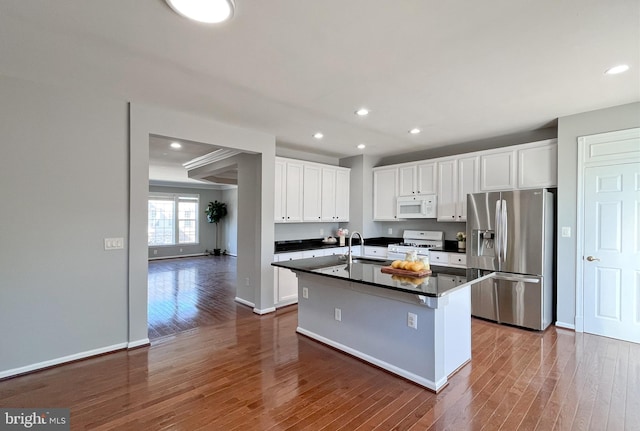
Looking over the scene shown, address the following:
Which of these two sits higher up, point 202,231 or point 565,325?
point 202,231

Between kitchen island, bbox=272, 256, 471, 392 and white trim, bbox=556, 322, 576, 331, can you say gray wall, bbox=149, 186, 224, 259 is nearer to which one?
kitchen island, bbox=272, 256, 471, 392

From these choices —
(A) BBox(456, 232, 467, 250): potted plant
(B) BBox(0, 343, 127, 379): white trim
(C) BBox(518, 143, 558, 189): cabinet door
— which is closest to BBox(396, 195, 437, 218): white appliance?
(A) BBox(456, 232, 467, 250): potted plant

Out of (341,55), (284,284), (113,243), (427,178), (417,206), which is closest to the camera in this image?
(341,55)

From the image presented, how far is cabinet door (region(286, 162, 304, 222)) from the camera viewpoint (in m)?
5.05

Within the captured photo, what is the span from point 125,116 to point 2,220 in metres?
1.42

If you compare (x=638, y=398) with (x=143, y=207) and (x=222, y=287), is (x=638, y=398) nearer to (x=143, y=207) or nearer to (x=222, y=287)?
(x=143, y=207)

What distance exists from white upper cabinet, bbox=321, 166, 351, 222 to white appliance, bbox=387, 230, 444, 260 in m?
1.16

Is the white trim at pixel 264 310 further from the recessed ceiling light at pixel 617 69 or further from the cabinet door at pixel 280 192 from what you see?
the recessed ceiling light at pixel 617 69

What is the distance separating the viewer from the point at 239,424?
2.06 metres

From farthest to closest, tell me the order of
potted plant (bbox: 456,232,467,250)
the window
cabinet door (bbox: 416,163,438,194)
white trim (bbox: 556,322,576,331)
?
the window, cabinet door (bbox: 416,163,438,194), potted plant (bbox: 456,232,467,250), white trim (bbox: 556,322,576,331)

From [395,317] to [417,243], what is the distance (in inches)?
123

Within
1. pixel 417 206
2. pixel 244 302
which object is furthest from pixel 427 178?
pixel 244 302

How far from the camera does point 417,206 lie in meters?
5.40

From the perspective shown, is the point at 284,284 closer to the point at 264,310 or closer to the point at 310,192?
the point at 264,310
